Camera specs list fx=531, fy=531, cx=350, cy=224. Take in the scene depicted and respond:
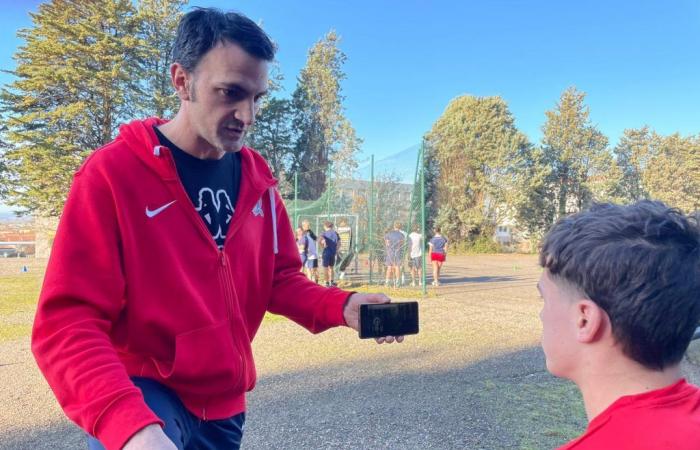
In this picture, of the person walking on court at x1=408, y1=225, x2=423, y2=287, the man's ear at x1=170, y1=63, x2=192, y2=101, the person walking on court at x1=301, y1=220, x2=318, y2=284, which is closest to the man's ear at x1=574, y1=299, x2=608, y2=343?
the man's ear at x1=170, y1=63, x2=192, y2=101

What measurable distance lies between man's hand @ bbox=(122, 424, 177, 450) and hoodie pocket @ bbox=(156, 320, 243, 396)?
18.5 inches

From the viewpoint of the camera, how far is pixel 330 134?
3719cm

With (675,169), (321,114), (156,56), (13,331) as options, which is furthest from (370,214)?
(675,169)

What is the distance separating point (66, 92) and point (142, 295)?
29257mm

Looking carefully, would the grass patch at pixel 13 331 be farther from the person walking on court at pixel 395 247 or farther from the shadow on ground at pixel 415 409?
the person walking on court at pixel 395 247

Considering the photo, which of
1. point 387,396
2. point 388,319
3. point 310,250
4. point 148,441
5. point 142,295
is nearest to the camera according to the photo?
point 148,441

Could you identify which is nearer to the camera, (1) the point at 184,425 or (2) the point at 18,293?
(1) the point at 184,425

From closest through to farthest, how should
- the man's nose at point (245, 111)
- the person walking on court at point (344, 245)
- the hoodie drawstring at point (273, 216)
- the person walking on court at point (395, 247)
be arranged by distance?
the man's nose at point (245, 111)
the hoodie drawstring at point (273, 216)
the person walking on court at point (395, 247)
the person walking on court at point (344, 245)

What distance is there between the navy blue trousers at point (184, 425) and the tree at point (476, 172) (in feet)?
118

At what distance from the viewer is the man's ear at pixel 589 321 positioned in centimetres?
136

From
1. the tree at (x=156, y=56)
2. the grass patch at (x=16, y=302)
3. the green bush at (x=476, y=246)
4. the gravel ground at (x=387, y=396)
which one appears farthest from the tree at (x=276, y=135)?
the gravel ground at (x=387, y=396)

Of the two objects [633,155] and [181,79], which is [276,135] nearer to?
[633,155]

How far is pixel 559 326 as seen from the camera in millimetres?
1479

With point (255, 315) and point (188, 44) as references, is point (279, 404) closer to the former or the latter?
point (255, 315)
